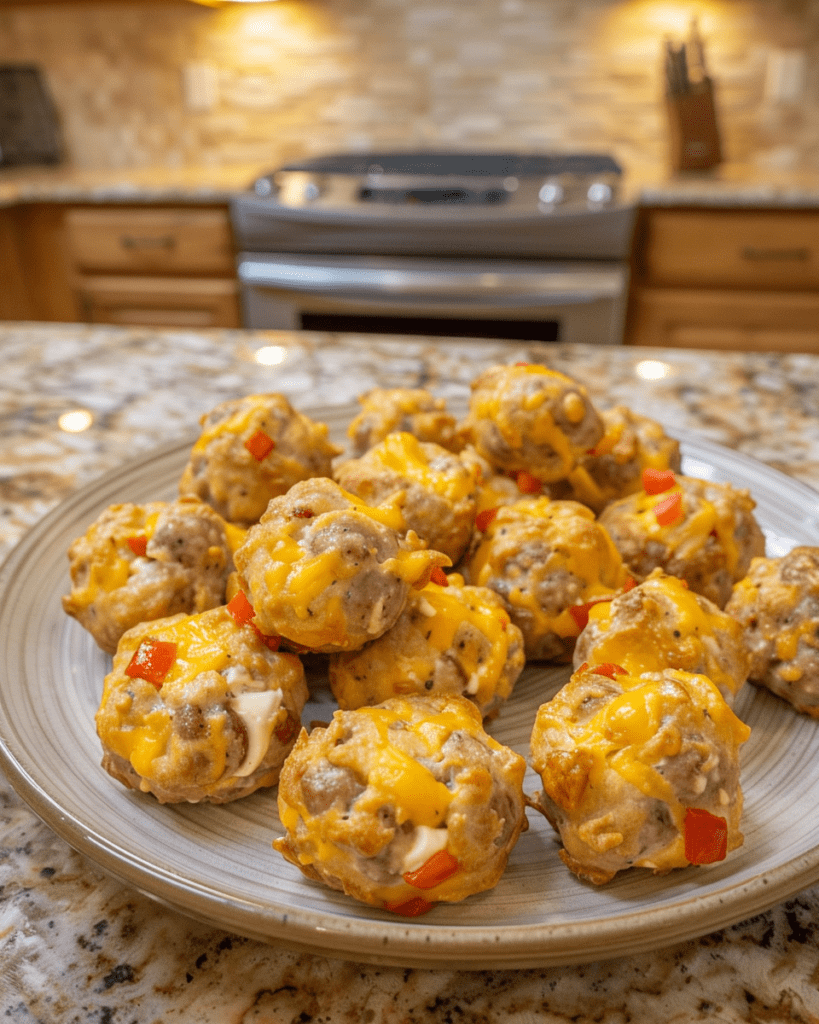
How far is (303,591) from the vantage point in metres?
0.76

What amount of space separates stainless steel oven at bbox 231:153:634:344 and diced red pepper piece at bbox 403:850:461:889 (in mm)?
2523

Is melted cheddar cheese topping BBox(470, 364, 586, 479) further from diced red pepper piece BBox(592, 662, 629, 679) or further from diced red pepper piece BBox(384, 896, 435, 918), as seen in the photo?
diced red pepper piece BBox(384, 896, 435, 918)

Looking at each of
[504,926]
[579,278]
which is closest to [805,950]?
[504,926]

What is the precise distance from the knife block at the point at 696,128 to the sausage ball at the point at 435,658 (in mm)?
3099

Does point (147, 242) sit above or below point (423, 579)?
below

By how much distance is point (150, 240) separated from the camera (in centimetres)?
326

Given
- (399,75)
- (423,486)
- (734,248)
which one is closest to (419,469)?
(423,486)

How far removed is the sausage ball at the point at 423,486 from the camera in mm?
986

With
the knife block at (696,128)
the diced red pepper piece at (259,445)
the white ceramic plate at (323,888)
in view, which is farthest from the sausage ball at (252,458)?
the knife block at (696,128)

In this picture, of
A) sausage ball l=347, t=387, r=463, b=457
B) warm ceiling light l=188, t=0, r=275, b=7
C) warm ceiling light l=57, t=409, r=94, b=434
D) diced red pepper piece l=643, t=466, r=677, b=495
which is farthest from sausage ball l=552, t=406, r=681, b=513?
warm ceiling light l=188, t=0, r=275, b=7

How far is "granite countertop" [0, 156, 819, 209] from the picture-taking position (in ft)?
9.67

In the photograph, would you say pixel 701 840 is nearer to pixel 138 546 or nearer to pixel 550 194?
pixel 138 546

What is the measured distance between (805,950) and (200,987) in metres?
0.48

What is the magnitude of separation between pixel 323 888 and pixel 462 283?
2.52 meters
